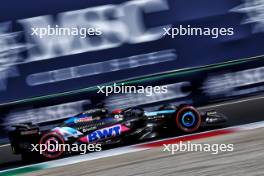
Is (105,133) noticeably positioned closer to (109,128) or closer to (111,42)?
(109,128)

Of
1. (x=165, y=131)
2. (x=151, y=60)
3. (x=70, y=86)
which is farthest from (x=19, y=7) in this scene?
(x=165, y=131)

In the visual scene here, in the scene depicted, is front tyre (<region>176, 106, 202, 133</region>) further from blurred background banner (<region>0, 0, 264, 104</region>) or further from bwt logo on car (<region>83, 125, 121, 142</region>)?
blurred background banner (<region>0, 0, 264, 104</region>)

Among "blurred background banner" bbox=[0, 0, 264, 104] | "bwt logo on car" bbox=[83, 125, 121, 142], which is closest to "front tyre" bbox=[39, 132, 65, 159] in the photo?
"bwt logo on car" bbox=[83, 125, 121, 142]

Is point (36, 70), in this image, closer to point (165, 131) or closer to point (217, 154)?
point (165, 131)

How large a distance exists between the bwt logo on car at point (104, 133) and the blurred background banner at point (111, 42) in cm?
169

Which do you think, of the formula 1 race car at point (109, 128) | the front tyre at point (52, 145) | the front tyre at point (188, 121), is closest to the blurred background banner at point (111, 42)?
the formula 1 race car at point (109, 128)

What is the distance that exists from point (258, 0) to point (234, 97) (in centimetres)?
182

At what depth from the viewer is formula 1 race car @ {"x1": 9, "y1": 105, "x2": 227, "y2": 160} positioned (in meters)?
7.62

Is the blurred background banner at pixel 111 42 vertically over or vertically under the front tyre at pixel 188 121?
over

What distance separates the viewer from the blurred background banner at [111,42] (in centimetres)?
908

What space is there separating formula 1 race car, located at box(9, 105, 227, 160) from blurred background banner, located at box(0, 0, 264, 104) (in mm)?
1517

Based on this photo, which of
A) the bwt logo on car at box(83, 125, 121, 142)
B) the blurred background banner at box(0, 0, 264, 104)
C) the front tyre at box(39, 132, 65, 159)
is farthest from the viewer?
the blurred background banner at box(0, 0, 264, 104)

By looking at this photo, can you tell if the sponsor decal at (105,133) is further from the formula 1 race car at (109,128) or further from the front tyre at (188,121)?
the front tyre at (188,121)

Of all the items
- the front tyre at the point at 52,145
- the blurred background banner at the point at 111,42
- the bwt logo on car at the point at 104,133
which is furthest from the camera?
the blurred background banner at the point at 111,42
